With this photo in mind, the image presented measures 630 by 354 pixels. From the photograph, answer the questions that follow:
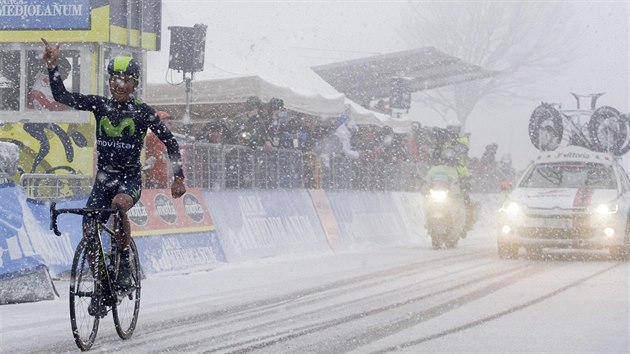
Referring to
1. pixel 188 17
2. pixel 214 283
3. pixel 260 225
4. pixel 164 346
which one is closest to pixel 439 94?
pixel 188 17

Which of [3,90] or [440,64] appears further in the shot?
[440,64]

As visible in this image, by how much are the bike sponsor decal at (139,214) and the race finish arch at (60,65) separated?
2.10m

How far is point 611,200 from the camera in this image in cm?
1802

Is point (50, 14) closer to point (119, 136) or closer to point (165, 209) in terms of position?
point (165, 209)

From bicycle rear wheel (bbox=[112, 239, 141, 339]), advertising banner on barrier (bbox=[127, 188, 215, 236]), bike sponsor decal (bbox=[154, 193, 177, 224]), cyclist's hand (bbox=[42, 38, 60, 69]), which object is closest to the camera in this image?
cyclist's hand (bbox=[42, 38, 60, 69])

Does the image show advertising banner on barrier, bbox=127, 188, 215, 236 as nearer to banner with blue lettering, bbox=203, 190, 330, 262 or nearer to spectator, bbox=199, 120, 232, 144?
banner with blue lettering, bbox=203, 190, 330, 262

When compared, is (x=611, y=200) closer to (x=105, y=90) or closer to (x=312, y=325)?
(x=105, y=90)

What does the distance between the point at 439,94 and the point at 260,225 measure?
166 feet

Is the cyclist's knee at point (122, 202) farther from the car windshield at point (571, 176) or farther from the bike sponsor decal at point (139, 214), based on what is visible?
the car windshield at point (571, 176)

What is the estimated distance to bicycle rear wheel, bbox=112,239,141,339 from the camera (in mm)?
8602

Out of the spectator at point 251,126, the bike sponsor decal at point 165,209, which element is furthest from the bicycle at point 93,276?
the spectator at point 251,126

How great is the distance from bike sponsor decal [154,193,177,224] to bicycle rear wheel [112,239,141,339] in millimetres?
5451

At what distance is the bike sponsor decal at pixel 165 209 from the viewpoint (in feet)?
47.5

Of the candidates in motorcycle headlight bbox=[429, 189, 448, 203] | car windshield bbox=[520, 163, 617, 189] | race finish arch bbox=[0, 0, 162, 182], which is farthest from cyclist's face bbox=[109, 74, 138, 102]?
motorcycle headlight bbox=[429, 189, 448, 203]
